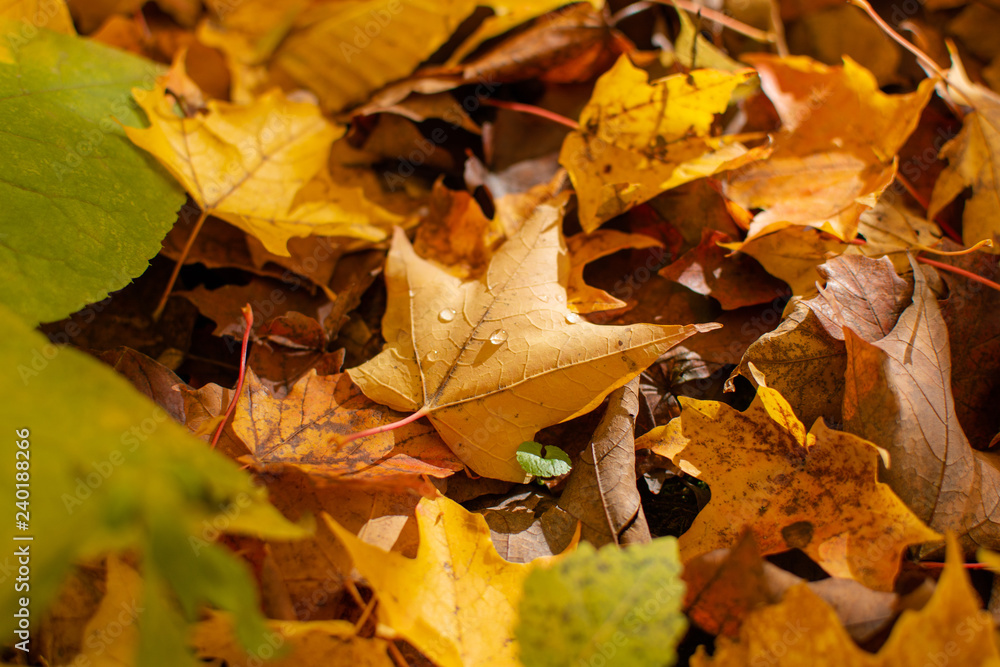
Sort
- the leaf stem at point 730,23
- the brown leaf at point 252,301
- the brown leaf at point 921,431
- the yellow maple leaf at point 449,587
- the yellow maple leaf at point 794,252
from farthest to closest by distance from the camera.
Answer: the leaf stem at point 730,23 < the brown leaf at point 252,301 < the yellow maple leaf at point 794,252 < the brown leaf at point 921,431 < the yellow maple leaf at point 449,587

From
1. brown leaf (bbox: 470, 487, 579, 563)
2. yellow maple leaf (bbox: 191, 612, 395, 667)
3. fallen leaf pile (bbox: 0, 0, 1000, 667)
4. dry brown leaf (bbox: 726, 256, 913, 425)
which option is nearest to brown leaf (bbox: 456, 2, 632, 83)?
fallen leaf pile (bbox: 0, 0, 1000, 667)

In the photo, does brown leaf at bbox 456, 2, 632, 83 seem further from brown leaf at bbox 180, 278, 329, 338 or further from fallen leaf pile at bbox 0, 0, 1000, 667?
brown leaf at bbox 180, 278, 329, 338

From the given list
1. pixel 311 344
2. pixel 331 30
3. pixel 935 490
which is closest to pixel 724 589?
pixel 935 490

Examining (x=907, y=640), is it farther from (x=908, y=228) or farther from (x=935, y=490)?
(x=908, y=228)

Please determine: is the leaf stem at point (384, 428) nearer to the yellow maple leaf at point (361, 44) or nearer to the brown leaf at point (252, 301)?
the brown leaf at point (252, 301)

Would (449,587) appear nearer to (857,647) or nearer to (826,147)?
(857,647)

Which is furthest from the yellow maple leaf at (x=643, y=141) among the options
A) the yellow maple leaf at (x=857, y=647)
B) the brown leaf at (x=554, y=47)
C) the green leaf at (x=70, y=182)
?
the green leaf at (x=70, y=182)

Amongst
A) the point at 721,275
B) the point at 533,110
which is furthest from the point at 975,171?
the point at 533,110
